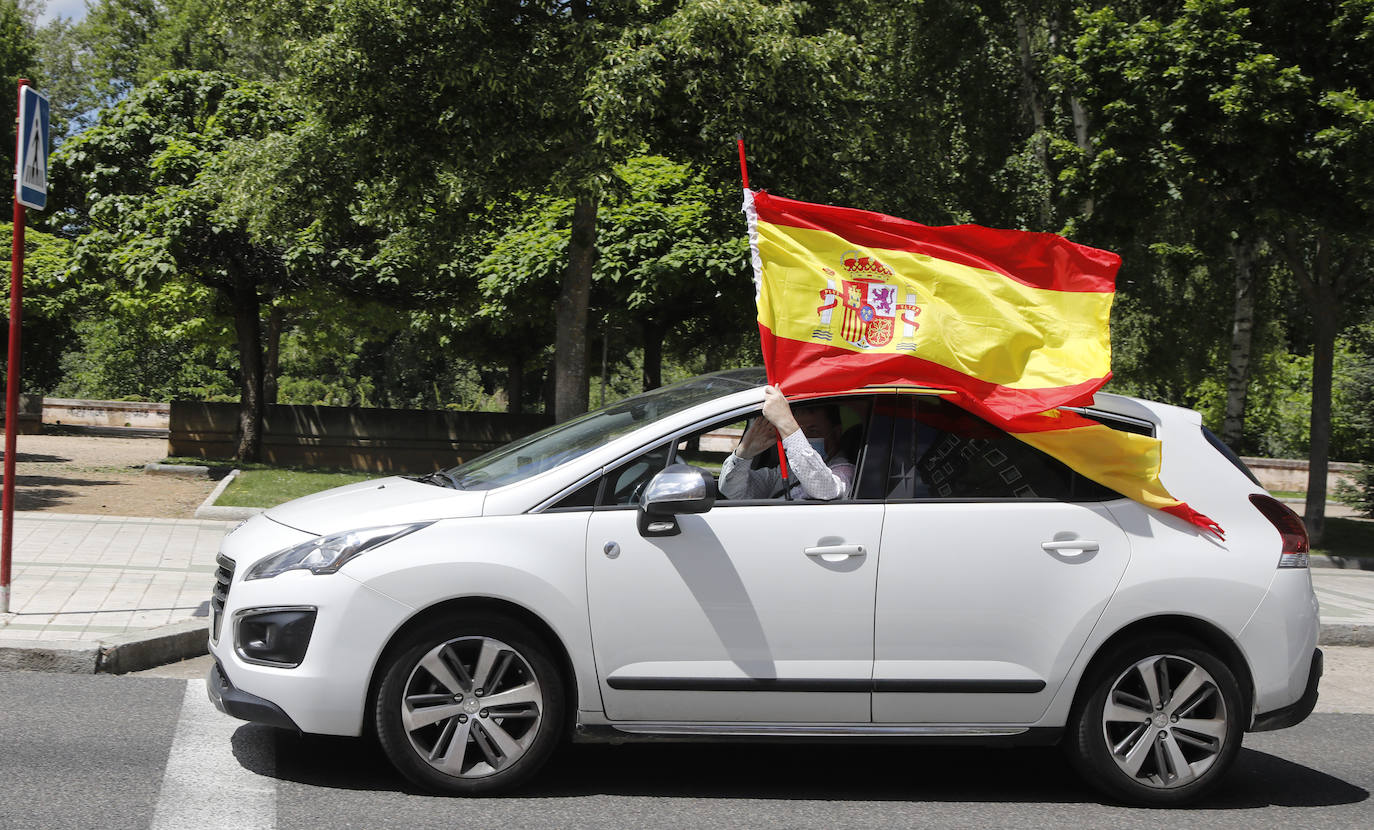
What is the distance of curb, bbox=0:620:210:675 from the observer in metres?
6.62

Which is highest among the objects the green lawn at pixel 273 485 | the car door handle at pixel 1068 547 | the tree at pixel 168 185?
the tree at pixel 168 185

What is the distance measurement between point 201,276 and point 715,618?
713 inches

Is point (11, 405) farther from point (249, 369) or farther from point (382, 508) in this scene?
point (249, 369)

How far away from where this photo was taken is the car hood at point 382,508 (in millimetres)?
4895

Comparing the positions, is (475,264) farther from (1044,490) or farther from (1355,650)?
(1044,490)

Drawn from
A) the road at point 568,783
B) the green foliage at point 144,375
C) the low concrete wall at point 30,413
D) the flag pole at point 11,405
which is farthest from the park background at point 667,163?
the green foliage at point 144,375

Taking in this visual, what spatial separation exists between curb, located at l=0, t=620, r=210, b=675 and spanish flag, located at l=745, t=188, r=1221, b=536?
367cm

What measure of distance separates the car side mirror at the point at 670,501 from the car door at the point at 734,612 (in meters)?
0.05

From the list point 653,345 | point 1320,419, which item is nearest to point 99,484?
point 653,345

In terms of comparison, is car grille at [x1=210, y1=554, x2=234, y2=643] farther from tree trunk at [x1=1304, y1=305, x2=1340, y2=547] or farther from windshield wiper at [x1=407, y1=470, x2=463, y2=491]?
tree trunk at [x1=1304, y1=305, x2=1340, y2=547]

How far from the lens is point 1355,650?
32.2ft

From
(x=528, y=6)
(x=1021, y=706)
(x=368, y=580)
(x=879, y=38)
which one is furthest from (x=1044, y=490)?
(x=879, y=38)

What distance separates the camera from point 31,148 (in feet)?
24.0

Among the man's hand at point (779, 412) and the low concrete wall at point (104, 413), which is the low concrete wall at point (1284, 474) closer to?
the man's hand at point (779, 412)
